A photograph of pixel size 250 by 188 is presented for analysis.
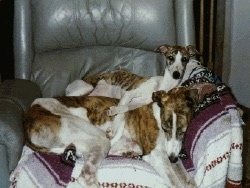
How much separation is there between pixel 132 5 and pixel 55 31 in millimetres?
605

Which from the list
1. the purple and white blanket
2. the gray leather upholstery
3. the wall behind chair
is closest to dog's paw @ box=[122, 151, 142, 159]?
the purple and white blanket

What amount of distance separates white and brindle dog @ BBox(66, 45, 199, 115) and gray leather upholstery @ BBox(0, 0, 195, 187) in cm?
18

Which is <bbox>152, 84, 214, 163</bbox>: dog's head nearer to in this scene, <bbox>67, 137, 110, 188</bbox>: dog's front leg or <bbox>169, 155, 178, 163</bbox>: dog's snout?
<bbox>169, 155, 178, 163</bbox>: dog's snout

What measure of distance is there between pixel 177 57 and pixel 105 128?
712 millimetres

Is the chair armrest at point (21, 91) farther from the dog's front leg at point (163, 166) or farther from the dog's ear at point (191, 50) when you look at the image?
the dog's ear at point (191, 50)

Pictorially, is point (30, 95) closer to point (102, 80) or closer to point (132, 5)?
point (102, 80)

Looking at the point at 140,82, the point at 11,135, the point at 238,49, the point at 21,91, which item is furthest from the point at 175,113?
the point at 238,49

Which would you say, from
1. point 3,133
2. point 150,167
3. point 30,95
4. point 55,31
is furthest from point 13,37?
point 150,167

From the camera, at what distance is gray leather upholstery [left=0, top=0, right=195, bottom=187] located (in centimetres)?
355

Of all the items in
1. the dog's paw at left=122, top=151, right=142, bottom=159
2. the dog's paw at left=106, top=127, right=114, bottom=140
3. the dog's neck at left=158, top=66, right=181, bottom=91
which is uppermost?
the dog's neck at left=158, top=66, right=181, bottom=91

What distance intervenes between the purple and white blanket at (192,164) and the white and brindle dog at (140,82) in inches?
21.2

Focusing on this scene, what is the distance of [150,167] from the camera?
9.15ft

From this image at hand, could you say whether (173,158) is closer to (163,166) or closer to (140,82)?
(163,166)

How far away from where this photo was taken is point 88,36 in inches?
143
